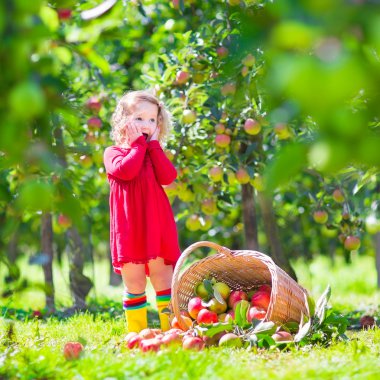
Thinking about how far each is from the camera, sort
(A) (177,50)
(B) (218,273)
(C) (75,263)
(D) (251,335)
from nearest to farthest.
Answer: (D) (251,335) → (B) (218,273) → (A) (177,50) → (C) (75,263)

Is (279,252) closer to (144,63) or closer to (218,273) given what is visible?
(218,273)

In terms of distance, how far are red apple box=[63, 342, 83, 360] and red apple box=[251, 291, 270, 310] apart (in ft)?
3.20

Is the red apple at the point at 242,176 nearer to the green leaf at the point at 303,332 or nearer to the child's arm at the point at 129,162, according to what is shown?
the child's arm at the point at 129,162

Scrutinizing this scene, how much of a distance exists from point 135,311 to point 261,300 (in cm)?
67

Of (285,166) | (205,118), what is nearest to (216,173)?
(205,118)

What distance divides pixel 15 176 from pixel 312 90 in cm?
375

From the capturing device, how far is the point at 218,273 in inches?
145

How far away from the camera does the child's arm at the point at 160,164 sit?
3.61 metres

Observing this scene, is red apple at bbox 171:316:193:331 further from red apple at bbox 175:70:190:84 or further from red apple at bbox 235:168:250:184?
red apple at bbox 175:70:190:84

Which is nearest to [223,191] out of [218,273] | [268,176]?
[218,273]

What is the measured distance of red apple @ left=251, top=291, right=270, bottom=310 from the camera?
11.0 feet

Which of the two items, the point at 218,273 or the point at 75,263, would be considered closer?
the point at 218,273

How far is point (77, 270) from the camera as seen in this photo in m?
5.29

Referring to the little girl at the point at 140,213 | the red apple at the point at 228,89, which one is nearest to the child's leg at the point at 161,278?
the little girl at the point at 140,213
